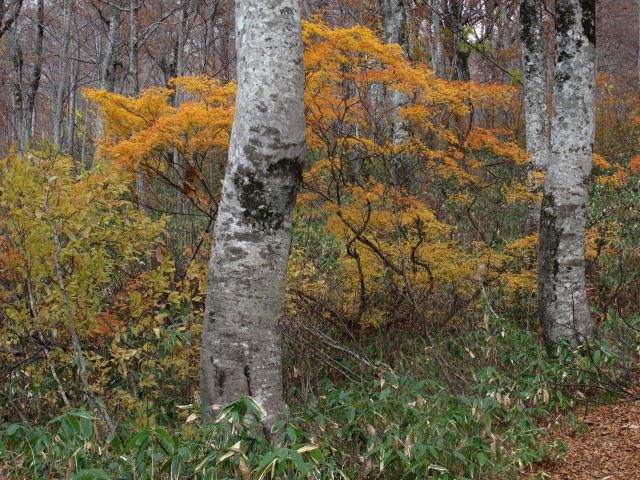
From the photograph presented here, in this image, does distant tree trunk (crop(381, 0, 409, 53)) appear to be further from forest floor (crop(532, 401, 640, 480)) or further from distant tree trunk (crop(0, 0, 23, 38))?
forest floor (crop(532, 401, 640, 480))

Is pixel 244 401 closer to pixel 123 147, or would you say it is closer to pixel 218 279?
pixel 218 279

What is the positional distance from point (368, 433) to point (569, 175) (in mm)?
3198

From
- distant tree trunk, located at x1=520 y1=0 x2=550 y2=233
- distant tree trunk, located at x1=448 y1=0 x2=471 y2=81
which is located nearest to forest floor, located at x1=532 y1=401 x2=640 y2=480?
distant tree trunk, located at x1=520 y1=0 x2=550 y2=233

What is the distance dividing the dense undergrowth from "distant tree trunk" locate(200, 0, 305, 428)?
28cm

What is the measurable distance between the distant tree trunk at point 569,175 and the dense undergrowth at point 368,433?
39 cm

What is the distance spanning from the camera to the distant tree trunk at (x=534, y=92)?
29.6ft

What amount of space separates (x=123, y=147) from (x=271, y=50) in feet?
11.1

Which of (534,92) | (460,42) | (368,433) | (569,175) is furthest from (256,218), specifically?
(460,42)

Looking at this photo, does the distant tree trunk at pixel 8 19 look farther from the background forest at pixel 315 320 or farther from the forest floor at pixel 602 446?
the forest floor at pixel 602 446

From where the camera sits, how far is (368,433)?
3779 mm

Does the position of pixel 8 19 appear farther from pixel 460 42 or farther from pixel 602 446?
pixel 602 446


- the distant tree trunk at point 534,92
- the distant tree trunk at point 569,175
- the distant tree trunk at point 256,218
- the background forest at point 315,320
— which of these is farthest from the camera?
the distant tree trunk at point 534,92

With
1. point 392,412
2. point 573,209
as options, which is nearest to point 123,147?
point 392,412

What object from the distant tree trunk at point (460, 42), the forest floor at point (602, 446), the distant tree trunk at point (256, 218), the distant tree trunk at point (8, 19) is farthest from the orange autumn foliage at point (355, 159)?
the distant tree trunk at point (460, 42)
